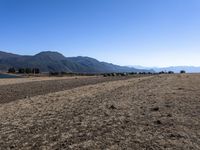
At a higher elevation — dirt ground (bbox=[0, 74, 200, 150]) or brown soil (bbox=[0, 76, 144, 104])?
dirt ground (bbox=[0, 74, 200, 150])

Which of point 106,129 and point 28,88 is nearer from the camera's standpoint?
point 106,129

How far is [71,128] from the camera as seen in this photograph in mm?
11719

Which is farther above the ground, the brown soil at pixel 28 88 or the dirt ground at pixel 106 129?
the dirt ground at pixel 106 129

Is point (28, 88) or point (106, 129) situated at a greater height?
point (106, 129)

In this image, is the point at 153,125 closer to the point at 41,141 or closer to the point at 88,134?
the point at 88,134

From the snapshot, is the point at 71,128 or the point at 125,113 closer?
the point at 71,128

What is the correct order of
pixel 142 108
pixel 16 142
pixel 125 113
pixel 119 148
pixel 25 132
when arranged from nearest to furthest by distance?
pixel 119 148 < pixel 16 142 < pixel 25 132 < pixel 125 113 < pixel 142 108

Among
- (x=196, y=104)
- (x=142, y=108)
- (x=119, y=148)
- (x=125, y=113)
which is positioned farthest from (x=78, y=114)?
(x=196, y=104)

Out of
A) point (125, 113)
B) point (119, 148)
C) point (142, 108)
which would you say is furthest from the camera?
point (142, 108)

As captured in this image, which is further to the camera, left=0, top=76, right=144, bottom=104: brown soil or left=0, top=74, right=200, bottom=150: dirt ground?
left=0, top=76, right=144, bottom=104: brown soil

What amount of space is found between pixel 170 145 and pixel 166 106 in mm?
8077

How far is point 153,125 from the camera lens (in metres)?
11.8

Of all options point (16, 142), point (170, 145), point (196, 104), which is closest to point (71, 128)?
point (16, 142)

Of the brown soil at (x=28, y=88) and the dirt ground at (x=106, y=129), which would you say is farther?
the brown soil at (x=28, y=88)
